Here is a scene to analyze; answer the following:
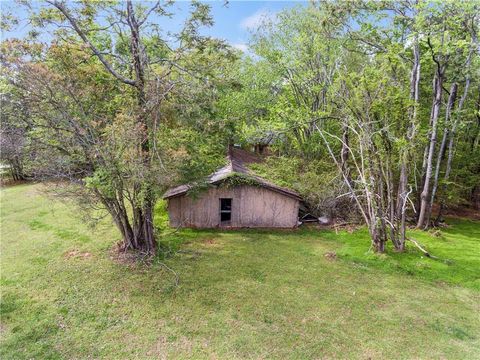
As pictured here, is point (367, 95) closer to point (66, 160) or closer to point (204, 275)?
point (204, 275)

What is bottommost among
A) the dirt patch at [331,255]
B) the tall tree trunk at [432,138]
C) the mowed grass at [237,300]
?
the mowed grass at [237,300]

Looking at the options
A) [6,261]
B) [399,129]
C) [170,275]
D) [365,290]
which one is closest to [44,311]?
[170,275]

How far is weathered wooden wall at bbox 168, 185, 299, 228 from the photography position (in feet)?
48.8

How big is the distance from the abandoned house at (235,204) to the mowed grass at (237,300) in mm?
1167

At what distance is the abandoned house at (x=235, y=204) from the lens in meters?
14.7

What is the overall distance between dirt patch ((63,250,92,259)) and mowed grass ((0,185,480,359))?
44 mm

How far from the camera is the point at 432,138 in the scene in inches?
587

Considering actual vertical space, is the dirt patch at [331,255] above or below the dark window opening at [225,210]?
below

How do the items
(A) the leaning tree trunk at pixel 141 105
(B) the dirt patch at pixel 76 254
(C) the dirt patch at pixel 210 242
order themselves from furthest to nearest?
1. (C) the dirt patch at pixel 210 242
2. (B) the dirt patch at pixel 76 254
3. (A) the leaning tree trunk at pixel 141 105

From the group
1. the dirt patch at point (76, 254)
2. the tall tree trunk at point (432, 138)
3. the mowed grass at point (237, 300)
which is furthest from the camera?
the tall tree trunk at point (432, 138)

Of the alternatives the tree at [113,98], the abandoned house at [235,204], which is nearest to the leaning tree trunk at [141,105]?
the tree at [113,98]

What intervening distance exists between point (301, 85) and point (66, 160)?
51.2ft

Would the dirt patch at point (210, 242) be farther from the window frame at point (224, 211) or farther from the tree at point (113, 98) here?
the tree at point (113, 98)

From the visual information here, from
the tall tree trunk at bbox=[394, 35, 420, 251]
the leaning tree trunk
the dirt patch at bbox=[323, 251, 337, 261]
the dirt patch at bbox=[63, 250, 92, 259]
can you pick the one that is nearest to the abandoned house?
the dirt patch at bbox=[323, 251, 337, 261]
